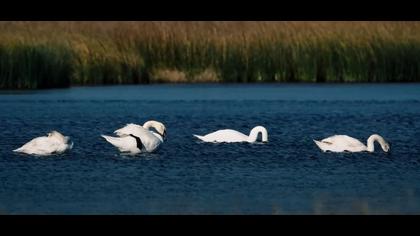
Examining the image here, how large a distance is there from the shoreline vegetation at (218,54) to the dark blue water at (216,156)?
42 cm

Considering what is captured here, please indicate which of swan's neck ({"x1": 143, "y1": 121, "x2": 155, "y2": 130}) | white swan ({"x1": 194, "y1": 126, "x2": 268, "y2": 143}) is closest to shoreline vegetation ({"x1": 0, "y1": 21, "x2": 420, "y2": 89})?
swan's neck ({"x1": 143, "y1": 121, "x2": 155, "y2": 130})

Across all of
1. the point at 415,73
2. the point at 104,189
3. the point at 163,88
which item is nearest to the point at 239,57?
the point at 163,88

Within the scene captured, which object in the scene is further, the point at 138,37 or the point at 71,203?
the point at 138,37

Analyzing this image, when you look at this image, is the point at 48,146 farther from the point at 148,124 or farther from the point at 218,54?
the point at 218,54

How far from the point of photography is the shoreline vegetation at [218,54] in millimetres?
24422

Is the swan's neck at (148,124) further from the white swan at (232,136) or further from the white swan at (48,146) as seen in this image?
the white swan at (48,146)

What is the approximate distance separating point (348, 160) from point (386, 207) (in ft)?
11.7

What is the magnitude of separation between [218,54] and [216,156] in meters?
9.31

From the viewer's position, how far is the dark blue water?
12.7m

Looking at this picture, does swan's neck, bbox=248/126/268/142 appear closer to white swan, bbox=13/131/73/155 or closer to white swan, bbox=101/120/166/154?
white swan, bbox=101/120/166/154

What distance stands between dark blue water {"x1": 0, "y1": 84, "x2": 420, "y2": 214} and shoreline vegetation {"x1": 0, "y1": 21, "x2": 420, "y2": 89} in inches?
16.7
